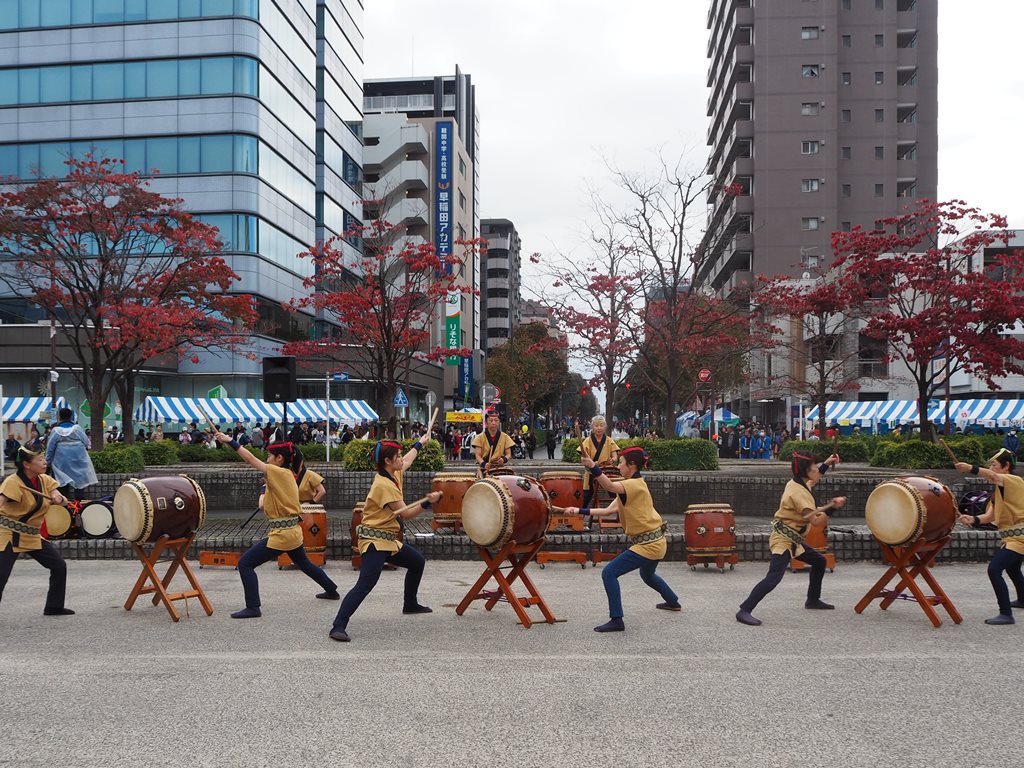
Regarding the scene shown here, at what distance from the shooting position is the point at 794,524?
8.30 m

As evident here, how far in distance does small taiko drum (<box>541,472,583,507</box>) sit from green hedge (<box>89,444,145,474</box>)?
10.3m

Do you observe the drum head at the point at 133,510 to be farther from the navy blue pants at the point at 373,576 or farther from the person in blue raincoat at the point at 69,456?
the person in blue raincoat at the point at 69,456

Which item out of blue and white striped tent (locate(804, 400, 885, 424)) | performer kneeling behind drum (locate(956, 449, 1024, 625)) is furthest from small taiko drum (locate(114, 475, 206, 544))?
blue and white striped tent (locate(804, 400, 885, 424))

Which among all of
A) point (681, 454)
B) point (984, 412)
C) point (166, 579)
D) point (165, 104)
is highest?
point (165, 104)

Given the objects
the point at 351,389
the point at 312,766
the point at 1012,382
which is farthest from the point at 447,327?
the point at 312,766

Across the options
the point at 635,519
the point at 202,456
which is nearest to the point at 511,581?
the point at 635,519

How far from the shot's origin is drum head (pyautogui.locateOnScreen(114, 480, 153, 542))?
812 cm

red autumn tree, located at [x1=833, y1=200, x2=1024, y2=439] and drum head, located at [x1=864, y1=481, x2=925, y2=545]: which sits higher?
red autumn tree, located at [x1=833, y1=200, x2=1024, y2=439]

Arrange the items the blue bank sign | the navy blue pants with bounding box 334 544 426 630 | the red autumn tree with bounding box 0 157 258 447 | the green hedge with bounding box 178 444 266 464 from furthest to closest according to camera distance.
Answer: the blue bank sign → the green hedge with bounding box 178 444 266 464 → the red autumn tree with bounding box 0 157 258 447 → the navy blue pants with bounding box 334 544 426 630

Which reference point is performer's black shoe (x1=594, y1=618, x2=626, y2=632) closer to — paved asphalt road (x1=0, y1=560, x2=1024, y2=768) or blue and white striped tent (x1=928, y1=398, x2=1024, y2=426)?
paved asphalt road (x1=0, y1=560, x2=1024, y2=768)

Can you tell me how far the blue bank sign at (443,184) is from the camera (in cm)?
6714

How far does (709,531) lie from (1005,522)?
355 cm

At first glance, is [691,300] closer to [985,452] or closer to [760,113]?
[985,452]

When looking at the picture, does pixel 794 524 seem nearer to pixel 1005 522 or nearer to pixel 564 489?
pixel 1005 522
